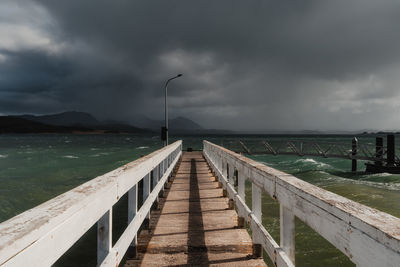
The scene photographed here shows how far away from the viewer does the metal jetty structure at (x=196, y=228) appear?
3.56 ft

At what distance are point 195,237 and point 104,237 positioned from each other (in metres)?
2.17

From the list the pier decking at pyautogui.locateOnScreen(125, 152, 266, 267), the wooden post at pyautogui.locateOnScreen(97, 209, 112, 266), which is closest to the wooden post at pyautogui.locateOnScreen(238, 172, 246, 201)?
the pier decking at pyautogui.locateOnScreen(125, 152, 266, 267)

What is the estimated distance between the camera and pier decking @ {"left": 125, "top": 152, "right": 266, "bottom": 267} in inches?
128

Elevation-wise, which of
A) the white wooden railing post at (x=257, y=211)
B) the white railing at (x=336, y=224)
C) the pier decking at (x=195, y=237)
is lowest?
the pier decking at (x=195, y=237)

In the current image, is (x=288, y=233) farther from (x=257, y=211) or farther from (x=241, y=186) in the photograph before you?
(x=241, y=186)

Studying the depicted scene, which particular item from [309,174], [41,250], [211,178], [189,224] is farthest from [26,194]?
[309,174]

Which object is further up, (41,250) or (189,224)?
(41,250)

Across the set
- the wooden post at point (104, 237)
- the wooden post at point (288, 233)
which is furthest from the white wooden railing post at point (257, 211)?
the wooden post at point (104, 237)

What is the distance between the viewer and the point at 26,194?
51.0ft

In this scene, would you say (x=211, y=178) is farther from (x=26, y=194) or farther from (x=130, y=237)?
(x=26, y=194)

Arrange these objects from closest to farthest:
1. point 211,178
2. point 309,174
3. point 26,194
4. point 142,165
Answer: point 142,165 < point 211,178 < point 26,194 < point 309,174

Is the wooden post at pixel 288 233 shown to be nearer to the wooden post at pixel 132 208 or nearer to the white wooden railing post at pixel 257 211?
the white wooden railing post at pixel 257 211

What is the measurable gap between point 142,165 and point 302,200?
229cm

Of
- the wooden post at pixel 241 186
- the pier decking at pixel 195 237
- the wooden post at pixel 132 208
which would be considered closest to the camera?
the wooden post at pixel 132 208
